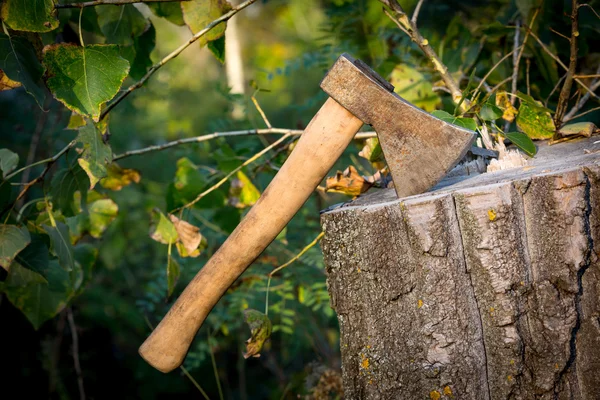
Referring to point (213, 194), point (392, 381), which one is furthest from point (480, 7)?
point (392, 381)

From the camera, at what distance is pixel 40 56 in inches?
57.7

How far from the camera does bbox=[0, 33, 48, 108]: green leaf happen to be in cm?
135

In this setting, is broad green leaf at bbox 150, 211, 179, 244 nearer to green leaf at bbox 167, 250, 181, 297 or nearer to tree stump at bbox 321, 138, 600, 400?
green leaf at bbox 167, 250, 181, 297

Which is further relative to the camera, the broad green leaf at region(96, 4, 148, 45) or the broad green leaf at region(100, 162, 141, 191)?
the broad green leaf at region(100, 162, 141, 191)

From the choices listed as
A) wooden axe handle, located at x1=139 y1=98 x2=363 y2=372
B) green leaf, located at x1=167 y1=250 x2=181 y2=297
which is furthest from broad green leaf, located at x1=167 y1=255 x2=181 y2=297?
wooden axe handle, located at x1=139 y1=98 x2=363 y2=372

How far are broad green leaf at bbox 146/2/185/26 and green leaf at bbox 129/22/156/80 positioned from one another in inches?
3.5

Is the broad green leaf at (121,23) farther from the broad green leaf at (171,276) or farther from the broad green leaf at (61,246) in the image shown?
the broad green leaf at (171,276)

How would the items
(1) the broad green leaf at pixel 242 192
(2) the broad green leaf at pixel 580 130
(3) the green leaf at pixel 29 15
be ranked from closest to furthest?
(3) the green leaf at pixel 29 15 → (2) the broad green leaf at pixel 580 130 → (1) the broad green leaf at pixel 242 192

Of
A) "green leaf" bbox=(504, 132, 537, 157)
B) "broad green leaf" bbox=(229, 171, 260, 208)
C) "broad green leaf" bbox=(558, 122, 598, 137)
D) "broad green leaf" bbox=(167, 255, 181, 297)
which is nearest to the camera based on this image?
"green leaf" bbox=(504, 132, 537, 157)

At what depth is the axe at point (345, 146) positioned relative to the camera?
129 cm

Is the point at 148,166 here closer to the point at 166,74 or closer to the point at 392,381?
the point at 166,74

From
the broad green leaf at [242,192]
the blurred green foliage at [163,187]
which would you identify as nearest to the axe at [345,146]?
the blurred green foliage at [163,187]

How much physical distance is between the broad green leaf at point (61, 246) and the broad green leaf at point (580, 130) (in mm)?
1579

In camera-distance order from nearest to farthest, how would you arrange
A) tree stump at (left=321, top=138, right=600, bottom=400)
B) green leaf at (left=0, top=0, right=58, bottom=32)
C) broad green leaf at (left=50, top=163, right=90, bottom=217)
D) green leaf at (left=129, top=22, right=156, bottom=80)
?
tree stump at (left=321, top=138, right=600, bottom=400) → green leaf at (left=0, top=0, right=58, bottom=32) → broad green leaf at (left=50, top=163, right=90, bottom=217) → green leaf at (left=129, top=22, right=156, bottom=80)
